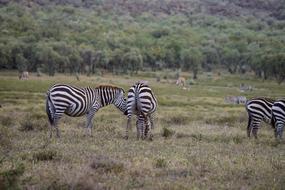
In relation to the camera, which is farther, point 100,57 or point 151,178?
point 100,57

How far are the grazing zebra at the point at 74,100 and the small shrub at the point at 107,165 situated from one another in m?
6.19

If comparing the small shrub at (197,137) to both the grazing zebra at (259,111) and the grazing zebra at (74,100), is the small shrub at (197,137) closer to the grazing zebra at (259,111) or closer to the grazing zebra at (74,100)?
the grazing zebra at (259,111)

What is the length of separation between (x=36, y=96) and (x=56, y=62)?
59093 millimetres

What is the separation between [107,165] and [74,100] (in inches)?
290

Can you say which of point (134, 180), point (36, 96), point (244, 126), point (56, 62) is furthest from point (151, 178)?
point (56, 62)

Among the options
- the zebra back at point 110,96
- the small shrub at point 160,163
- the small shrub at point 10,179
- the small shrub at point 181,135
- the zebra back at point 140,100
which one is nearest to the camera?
the small shrub at point 10,179

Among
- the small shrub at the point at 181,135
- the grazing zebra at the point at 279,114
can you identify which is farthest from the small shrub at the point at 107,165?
the grazing zebra at the point at 279,114

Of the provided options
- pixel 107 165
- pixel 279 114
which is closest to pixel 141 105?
pixel 279 114

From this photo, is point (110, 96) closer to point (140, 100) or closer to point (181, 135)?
point (140, 100)

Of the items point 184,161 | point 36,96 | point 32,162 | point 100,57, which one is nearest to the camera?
point 32,162

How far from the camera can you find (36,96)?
165ft

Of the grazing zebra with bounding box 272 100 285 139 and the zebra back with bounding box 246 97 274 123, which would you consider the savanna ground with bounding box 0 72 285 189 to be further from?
the zebra back with bounding box 246 97 274 123

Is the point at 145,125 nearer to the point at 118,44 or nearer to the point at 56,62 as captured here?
the point at 56,62

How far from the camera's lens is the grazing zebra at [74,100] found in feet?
60.1
